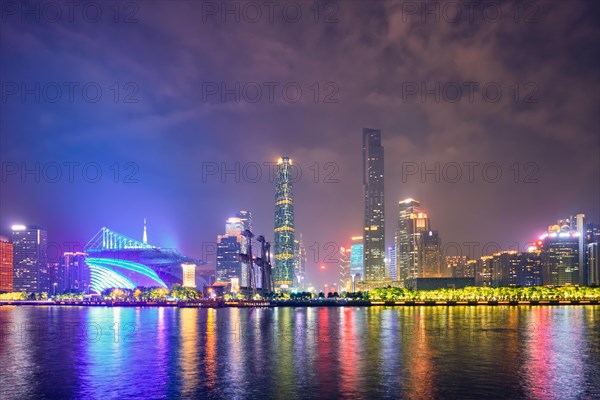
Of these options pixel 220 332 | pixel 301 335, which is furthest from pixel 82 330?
pixel 301 335

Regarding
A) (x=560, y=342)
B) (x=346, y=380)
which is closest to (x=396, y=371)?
(x=346, y=380)

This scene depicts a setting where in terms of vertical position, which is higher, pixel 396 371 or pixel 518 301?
pixel 396 371

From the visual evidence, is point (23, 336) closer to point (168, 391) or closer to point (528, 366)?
point (168, 391)

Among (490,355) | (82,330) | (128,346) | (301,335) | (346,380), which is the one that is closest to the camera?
(346,380)

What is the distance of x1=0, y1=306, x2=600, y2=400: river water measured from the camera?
3881cm

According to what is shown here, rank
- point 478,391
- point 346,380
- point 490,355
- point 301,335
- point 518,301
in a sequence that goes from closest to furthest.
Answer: point 478,391 → point 346,380 → point 490,355 → point 301,335 → point 518,301

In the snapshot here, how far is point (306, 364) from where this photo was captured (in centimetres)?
4966

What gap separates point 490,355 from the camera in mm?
54219

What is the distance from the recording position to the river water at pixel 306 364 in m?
38.8

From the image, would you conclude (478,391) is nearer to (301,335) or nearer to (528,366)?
(528,366)

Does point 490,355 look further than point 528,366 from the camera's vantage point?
Yes

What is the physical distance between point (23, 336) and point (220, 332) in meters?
25.9

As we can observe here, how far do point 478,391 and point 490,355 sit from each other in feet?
55.8

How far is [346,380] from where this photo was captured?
4219 cm
